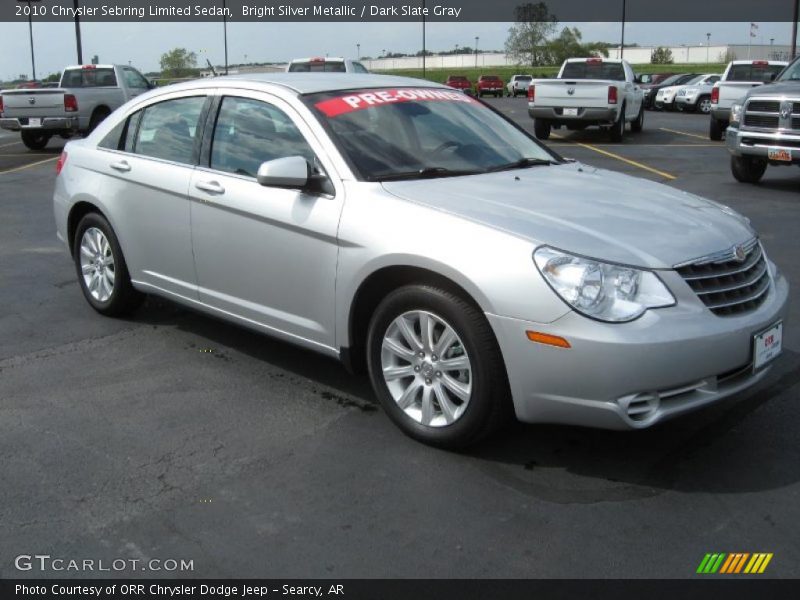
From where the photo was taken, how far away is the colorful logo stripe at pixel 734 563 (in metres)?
3.01

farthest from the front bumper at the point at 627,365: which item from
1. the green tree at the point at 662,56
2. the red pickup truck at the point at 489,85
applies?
the green tree at the point at 662,56

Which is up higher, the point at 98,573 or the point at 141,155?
the point at 141,155

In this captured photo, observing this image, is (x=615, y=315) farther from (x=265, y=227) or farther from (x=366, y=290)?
(x=265, y=227)

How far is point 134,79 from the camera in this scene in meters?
21.9

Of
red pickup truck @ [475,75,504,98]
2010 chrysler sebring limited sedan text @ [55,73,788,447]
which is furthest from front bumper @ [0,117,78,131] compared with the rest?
red pickup truck @ [475,75,504,98]

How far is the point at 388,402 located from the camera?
4121 mm

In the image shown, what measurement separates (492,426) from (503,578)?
2.92 ft

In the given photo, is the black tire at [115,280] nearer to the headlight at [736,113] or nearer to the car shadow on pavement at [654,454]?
the car shadow on pavement at [654,454]

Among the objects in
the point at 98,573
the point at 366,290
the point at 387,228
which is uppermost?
the point at 387,228

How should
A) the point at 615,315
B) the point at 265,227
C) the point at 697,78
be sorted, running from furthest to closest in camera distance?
1. the point at 697,78
2. the point at 265,227
3. the point at 615,315

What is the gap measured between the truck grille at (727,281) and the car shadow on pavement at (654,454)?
2.09 feet

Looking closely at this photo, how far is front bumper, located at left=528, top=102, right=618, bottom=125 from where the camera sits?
738 inches

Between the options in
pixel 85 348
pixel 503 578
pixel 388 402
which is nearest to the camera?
pixel 503 578

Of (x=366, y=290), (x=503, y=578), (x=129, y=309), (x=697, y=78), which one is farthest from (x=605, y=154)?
(x=697, y=78)
